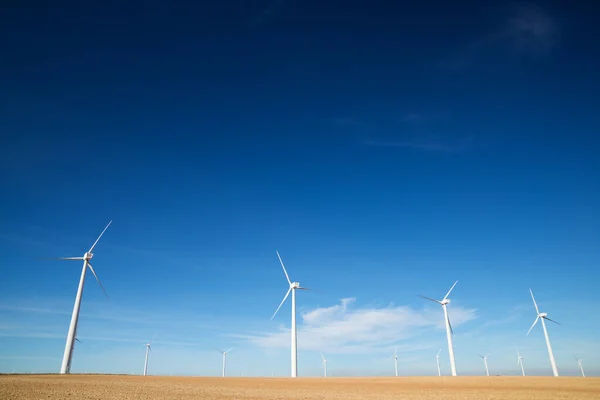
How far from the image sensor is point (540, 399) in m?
41.5

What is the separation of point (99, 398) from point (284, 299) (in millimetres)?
83616

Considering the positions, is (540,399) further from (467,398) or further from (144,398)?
(144,398)

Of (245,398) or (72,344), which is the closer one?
(245,398)

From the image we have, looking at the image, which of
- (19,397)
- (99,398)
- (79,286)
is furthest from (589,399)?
(79,286)

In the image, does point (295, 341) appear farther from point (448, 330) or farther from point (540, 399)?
point (540, 399)

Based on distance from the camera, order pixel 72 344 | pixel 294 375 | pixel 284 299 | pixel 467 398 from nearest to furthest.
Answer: pixel 467 398
pixel 72 344
pixel 294 375
pixel 284 299

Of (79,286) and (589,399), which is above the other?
(79,286)

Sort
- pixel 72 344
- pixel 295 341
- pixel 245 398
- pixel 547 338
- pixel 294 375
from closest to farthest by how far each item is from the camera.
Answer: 1. pixel 245 398
2. pixel 72 344
3. pixel 294 375
4. pixel 295 341
5. pixel 547 338

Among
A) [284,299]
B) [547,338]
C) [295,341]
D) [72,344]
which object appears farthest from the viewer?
[547,338]

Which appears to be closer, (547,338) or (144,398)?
(144,398)

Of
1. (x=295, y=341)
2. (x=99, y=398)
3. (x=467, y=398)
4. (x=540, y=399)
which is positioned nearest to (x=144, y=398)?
(x=99, y=398)

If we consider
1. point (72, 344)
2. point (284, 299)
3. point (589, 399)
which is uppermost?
point (284, 299)

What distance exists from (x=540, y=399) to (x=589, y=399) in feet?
17.9

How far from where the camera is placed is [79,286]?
9575 cm
